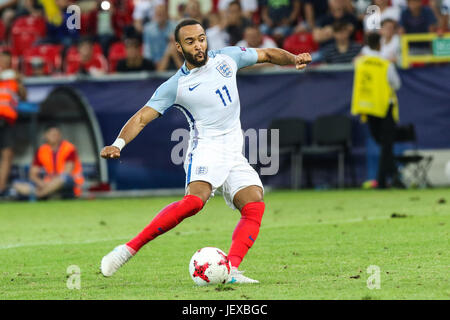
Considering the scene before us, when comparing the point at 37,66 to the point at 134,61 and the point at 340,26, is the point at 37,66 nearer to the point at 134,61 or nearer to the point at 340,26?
the point at 134,61

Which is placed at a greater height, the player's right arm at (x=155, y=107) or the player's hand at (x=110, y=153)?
the player's right arm at (x=155, y=107)

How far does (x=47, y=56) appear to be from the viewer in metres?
20.0

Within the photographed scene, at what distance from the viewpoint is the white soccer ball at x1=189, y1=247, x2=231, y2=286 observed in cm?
662

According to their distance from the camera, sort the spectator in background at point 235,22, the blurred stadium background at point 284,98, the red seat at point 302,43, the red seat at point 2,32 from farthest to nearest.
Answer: the red seat at point 2,32 < the spectator in background at point 235,22 < the red seat at point 302,43 < the blurred stadium background at point 284,98

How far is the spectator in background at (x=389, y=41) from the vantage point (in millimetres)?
17156

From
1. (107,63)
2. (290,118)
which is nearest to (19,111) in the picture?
(107,63)

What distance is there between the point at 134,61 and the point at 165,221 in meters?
11.5

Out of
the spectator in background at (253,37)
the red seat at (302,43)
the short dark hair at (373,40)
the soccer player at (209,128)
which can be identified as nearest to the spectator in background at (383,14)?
the red seat at (302,43)

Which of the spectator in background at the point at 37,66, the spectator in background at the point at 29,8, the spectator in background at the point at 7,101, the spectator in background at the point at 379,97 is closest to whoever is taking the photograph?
the spectator in background at the point at 379,97

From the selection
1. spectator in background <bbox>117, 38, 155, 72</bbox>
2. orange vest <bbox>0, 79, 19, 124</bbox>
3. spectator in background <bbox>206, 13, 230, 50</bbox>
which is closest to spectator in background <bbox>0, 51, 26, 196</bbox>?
orange vest <bbox>0, 79, 19, 124</bbox>

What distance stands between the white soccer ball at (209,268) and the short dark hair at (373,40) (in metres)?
9.86

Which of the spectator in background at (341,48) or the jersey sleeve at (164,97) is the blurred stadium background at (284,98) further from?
the jersey sleeve at (164,97)
